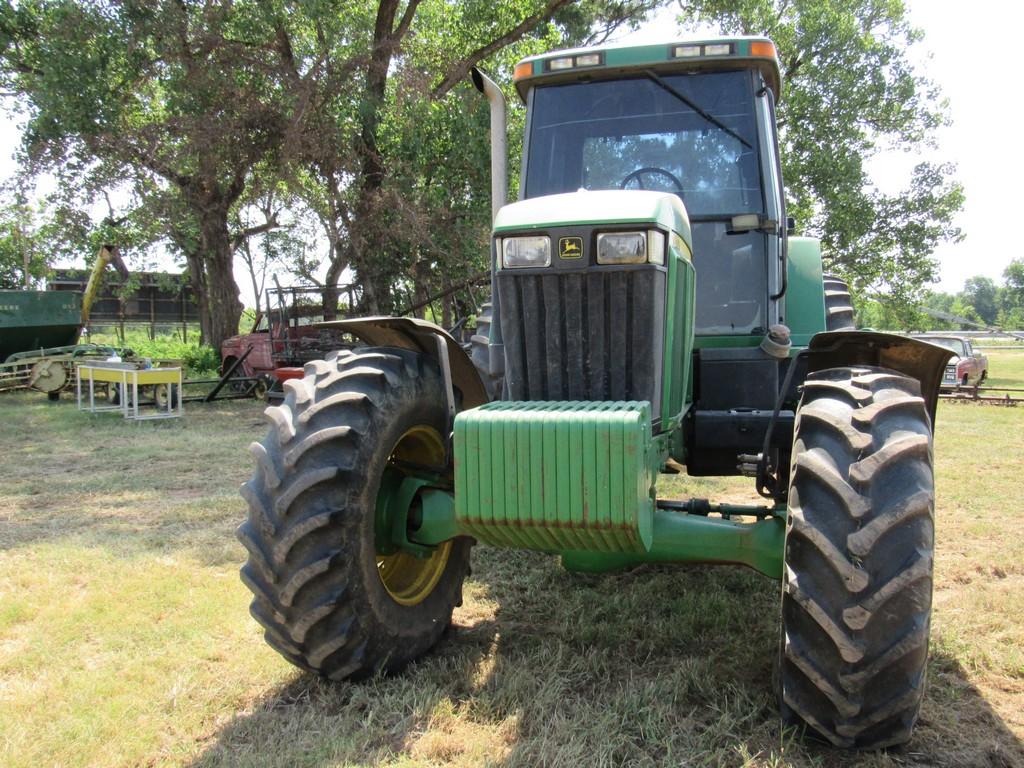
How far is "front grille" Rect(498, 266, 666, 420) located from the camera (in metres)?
2.99

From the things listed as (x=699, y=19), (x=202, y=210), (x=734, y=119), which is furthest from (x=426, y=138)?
(x=734, y=119)

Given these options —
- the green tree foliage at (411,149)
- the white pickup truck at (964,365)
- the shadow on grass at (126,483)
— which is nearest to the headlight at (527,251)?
the shadow on grass at (126,483)

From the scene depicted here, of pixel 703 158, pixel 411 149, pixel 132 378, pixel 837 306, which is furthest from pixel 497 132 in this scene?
pixel 411 149

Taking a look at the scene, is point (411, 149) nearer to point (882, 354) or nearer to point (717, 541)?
point (882, 354)

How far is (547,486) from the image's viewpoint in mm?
2643

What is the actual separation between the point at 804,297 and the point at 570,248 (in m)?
2.07

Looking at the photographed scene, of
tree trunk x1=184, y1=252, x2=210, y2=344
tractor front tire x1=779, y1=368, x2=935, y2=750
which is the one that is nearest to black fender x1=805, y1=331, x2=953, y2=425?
tractor front tire x1=779, y1=368, x2=935, y2=750

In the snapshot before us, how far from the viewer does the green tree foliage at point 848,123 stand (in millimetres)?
18203

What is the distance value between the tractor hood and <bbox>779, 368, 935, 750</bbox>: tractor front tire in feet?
3.07

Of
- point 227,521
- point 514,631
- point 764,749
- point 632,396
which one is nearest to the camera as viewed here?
point 764,749

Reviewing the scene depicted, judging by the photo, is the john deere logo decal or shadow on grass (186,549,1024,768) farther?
the john deere logo decal

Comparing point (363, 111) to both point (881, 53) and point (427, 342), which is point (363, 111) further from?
point (881, 53)

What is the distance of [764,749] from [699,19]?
18.9 m

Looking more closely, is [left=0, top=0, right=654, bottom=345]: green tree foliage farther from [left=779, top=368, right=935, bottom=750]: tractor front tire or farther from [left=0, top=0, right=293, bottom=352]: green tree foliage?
[left=779, top=368, right=935, bottom=750]: tractor front tire
